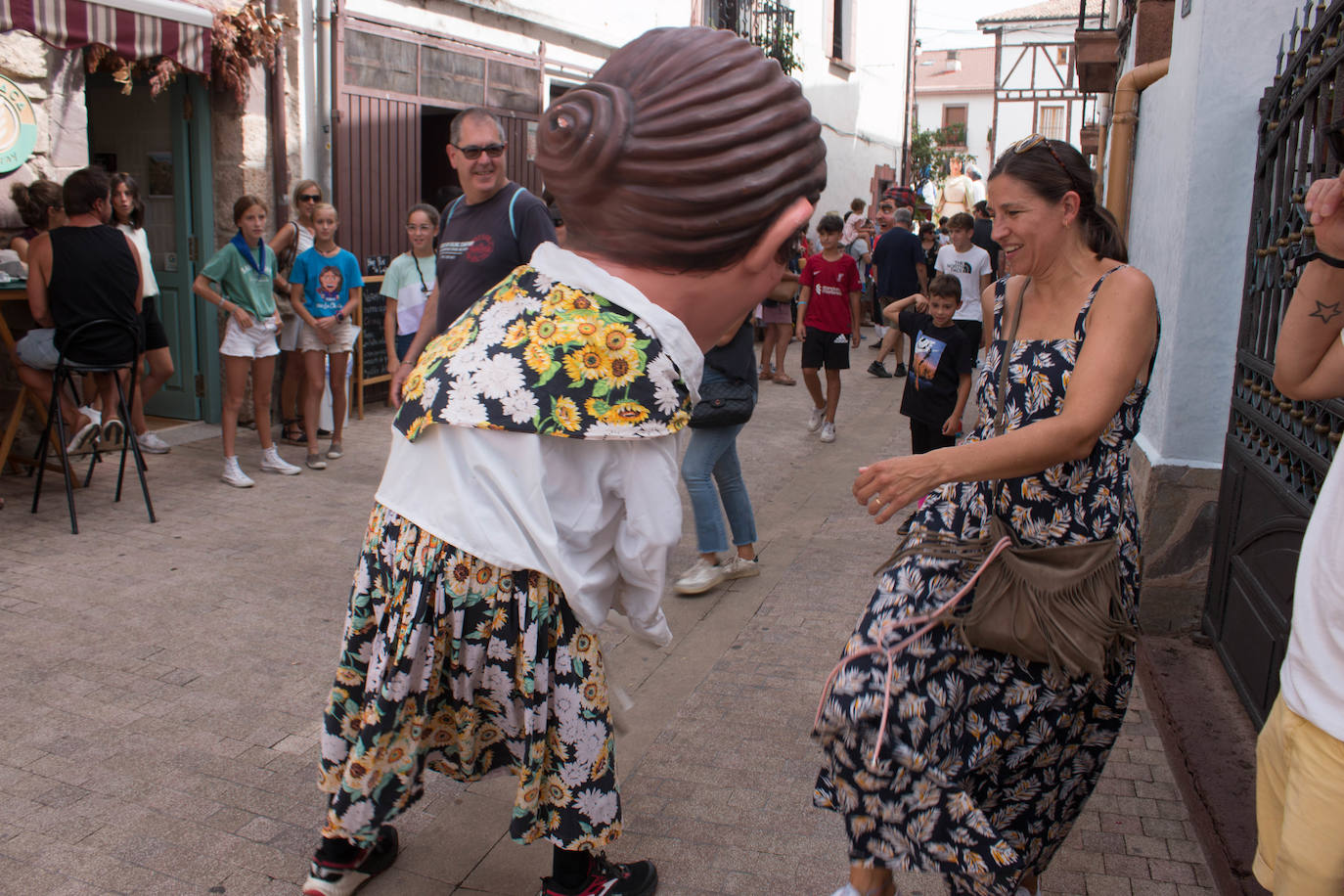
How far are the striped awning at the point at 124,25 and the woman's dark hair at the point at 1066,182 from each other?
5328 millimetres

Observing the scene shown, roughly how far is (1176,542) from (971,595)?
7.70ft

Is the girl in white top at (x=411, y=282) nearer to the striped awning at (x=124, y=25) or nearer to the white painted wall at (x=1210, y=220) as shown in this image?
the striped awning at (x=124, y=25)

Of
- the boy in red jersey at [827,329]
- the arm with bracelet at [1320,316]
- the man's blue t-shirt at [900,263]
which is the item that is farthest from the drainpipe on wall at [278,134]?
the arm with bracelet at [1320,316]

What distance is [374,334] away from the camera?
885 cm

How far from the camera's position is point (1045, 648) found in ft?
7.59

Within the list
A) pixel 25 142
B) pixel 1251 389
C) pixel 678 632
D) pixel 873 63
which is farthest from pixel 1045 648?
pixel 873 63

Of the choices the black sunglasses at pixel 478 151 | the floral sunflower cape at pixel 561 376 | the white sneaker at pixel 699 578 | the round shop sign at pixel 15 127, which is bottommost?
the white sneaker at pixel 699 578

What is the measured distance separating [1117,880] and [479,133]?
3273 mm

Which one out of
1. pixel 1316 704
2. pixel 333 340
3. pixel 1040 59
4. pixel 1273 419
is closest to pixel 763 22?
pixel 333 340

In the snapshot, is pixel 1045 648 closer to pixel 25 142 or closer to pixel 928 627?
pixel 928 627

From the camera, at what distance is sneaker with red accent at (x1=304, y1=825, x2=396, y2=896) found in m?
2.62

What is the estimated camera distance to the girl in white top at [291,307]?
7.25m

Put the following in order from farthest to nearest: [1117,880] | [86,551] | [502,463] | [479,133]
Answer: [86,551] < [479,133] < [1117,880] < [502,463]

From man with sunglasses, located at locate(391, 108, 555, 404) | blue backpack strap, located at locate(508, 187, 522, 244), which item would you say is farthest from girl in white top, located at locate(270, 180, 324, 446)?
blue backpack strap, located at locate(508, 187, 522, 244)
